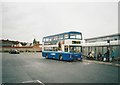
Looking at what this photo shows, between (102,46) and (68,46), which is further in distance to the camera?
(68,46)

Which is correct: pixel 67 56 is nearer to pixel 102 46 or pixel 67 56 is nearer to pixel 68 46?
pixel 68 46

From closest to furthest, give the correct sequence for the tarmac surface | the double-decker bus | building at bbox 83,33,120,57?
the tarmac surface → building at bbox 83,33,120,57 → the double-decker bus

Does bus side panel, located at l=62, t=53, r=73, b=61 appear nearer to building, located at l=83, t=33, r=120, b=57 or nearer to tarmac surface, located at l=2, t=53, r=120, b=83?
building, located at l=83, t=33, r=120, b=57

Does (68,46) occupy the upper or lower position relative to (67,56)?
upper

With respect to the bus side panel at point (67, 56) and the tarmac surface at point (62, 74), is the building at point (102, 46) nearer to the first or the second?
the bus side panel at point (67, 56)

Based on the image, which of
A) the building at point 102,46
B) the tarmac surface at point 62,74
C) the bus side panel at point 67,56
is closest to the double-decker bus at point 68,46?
the bus side panel at point 67,56

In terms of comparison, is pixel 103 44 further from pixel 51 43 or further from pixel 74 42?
pixel 51 43

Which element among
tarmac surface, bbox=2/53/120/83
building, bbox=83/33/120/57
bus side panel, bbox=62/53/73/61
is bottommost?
tarmac surface, bbox=2/53/120/83

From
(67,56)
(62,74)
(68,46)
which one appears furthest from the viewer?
(67,56)

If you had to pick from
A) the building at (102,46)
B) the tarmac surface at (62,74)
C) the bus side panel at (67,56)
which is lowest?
the tarmac surface at (62,74)

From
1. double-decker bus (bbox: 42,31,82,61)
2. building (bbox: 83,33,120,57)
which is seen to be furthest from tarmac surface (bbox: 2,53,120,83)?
double-decker bus (bbox: 42,31,82,61)

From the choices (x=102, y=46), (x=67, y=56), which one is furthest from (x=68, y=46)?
(x=102, y=46)

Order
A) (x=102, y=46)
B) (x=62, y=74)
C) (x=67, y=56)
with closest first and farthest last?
(x=62, y=74) → (x=102, y=46) → (x=67, y=56)

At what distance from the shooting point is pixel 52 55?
28922 millimetres
